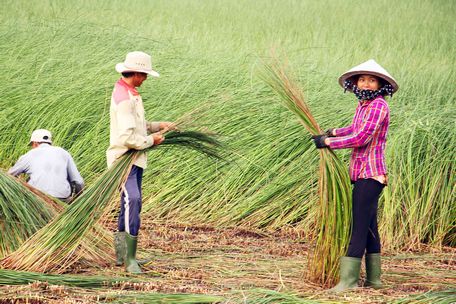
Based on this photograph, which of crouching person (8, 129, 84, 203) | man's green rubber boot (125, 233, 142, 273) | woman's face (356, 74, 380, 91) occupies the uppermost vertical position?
woman's face (356, 74, 380, 91)

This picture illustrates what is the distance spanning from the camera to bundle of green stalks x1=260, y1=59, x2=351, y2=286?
4.37 m

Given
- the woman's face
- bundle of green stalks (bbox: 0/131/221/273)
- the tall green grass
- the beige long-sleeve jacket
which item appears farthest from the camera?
the tall green grass

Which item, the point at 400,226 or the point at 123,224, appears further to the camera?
the point at 400,226

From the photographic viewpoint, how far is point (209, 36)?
11.5 metres

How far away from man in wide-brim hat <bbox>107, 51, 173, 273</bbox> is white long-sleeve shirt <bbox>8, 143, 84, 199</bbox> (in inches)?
41.3

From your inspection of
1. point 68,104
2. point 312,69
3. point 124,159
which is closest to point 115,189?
point 124,159

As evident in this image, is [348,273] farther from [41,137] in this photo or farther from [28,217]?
[41,137]

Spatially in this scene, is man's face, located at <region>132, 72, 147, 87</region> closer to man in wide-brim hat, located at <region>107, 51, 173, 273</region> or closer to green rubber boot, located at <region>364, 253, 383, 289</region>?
man in wide-brim hat, located at <region>107, 51, 173, 273</region>

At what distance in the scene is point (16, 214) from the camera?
4895 millimetres

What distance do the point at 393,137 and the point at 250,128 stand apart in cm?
120

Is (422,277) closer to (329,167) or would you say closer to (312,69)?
(329,167)

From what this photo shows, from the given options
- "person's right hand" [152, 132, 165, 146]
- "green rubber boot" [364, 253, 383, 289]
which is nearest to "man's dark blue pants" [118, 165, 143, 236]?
"person's right hand" [152, 132, 165, 146]

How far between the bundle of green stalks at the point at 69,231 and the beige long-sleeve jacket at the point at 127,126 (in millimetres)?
70

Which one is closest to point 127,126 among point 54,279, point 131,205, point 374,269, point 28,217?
point 131,205
